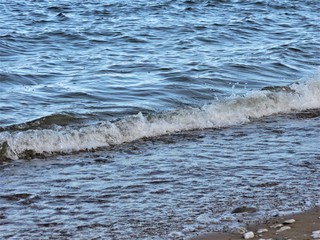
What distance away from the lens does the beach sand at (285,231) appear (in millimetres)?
5375

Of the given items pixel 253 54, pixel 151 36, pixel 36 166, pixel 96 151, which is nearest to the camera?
pixel 36 166

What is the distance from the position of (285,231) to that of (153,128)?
3.76m

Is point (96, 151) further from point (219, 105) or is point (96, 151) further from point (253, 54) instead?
point (253, 54)

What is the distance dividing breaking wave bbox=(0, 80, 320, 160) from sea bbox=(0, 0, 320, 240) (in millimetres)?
21

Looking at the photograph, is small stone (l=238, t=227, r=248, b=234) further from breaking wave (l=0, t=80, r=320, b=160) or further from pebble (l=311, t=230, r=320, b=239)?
breaking wave (l=0, t=80, r=320, b=160)

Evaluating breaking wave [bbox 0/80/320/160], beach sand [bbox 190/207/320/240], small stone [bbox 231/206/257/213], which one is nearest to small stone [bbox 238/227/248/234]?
beach sand [bbox 190/207/320/240]

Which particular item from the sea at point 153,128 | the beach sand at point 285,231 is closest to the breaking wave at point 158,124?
the sea at point 153,128

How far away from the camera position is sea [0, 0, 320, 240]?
6090 mm

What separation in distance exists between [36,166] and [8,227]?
189 centimetres

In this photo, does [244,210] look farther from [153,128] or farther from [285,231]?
[153,128]

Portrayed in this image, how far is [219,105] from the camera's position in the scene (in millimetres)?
10188

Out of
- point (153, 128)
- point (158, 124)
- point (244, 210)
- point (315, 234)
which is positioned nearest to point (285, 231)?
point (315, 234)

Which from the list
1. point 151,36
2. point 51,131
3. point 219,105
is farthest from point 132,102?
point 151,36

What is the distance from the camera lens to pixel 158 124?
30.2ft
